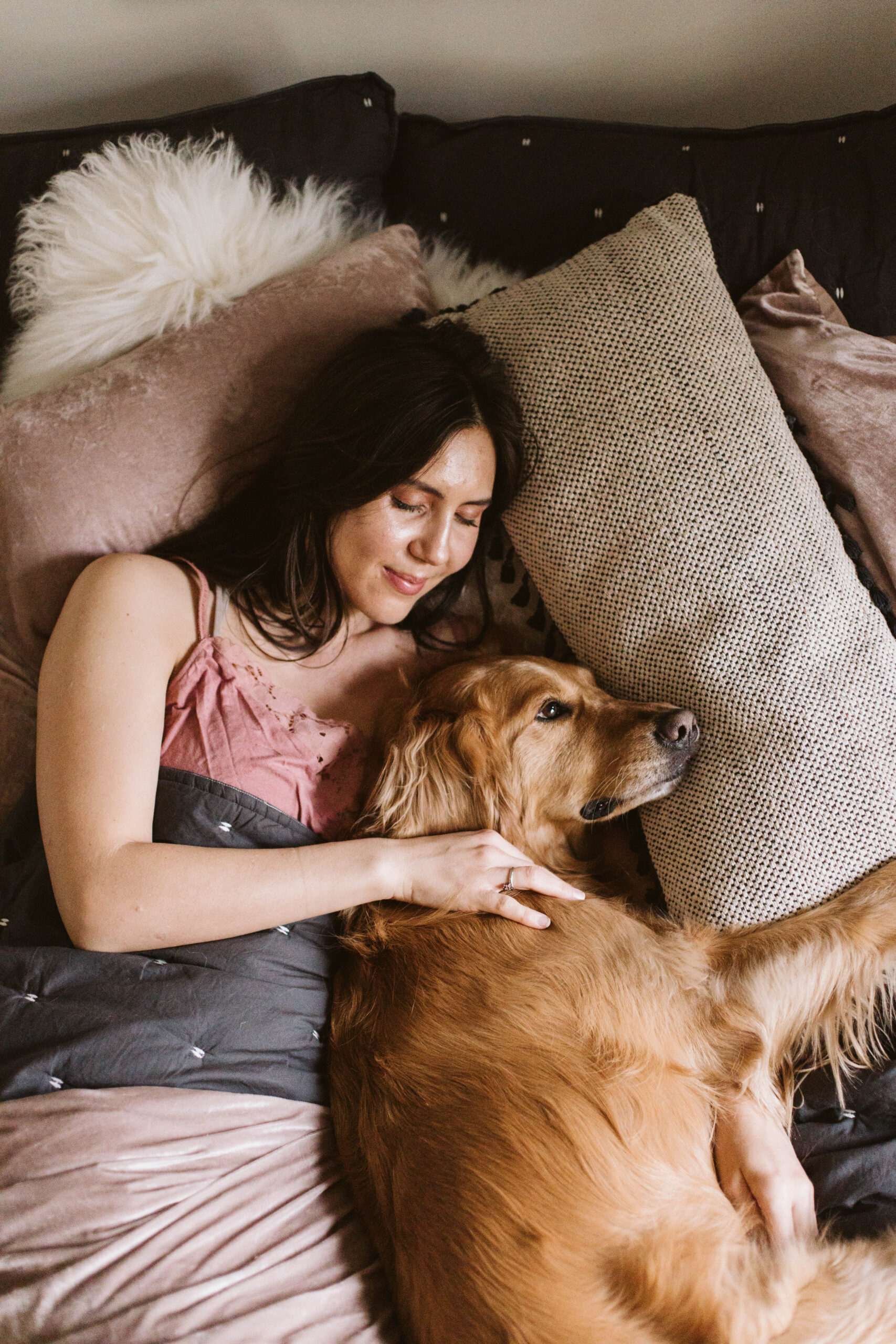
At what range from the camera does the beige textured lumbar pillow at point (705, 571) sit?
1.54 metres

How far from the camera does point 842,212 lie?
202cm

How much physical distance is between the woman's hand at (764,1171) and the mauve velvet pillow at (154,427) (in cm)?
153

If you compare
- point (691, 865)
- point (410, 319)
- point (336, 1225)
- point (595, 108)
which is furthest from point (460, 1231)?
point (595, 108)

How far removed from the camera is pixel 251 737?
5.47 ft

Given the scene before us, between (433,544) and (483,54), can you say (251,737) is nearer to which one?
(433,544)

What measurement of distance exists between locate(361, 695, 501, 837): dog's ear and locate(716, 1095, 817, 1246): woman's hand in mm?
660

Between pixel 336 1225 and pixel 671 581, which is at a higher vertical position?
pixel 671 581

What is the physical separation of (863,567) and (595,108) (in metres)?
1.53

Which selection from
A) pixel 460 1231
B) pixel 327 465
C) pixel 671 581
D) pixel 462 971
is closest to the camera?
pixel 460 1231

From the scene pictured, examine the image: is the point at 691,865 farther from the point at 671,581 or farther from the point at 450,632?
the point at 450,632

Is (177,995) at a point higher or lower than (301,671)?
lower

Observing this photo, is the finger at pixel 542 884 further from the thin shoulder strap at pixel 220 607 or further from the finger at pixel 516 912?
the thin shoulder strap at pixel 220 607

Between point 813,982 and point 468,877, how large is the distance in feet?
2.00

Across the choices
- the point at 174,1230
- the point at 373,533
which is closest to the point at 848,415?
the point at 373,533
